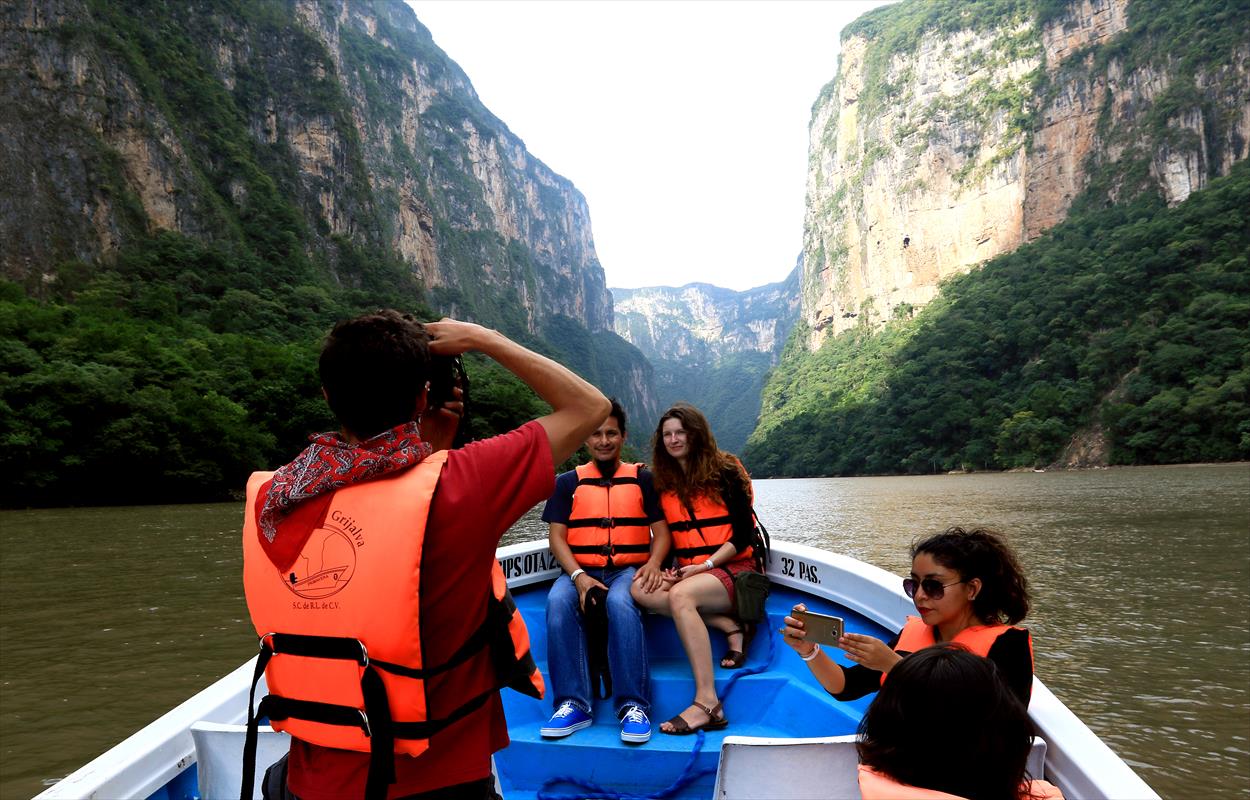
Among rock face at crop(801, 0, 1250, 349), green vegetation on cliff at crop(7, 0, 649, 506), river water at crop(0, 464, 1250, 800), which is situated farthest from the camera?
rock face at crop(801, 0, 1250, 349)

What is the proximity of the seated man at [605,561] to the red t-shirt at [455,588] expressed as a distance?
147 cm

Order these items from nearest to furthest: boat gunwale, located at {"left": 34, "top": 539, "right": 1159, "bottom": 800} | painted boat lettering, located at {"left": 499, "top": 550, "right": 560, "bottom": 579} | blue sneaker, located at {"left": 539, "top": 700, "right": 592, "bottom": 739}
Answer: boat gunwale, located at {"left": 34, "top": 539, "right": 1159, "bottom": 800}
blue sneaker, located at {"left": 539, "top": 700, "right": 592, "bottom": 739}
painted boat lettering, located at {"left": 499, "top": 550, "right": 560, "bottom": 579}

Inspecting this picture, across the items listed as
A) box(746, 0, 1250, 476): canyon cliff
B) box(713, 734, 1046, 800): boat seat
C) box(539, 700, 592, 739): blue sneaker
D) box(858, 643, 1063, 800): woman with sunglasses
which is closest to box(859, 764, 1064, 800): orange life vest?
box(858, 643, 1063, 800): woman with sunglasses

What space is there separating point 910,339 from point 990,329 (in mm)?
14321

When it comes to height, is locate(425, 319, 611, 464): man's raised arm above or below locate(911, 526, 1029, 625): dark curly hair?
above

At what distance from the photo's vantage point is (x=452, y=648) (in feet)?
3.41

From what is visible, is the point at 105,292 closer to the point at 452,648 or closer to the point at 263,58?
the point at 263,58

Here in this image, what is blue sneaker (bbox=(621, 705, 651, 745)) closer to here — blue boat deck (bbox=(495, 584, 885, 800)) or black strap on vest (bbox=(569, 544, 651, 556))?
blue boat deck (bbox=(495, 584, 885, 800))

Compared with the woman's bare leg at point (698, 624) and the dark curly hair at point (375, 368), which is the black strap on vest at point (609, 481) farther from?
the dark curly hair at point (375, 368)

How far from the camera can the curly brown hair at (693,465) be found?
9.75 ft

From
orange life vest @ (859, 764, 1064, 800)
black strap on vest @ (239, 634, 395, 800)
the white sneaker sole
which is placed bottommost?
the white sneaker sole

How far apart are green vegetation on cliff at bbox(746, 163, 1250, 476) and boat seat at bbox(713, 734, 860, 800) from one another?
35119mm

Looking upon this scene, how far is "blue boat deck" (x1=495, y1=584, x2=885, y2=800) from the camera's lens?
224 cm

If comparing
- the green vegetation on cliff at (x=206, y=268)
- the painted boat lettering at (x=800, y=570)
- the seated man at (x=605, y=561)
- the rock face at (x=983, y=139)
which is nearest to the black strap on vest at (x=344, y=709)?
the green vegetation on cliff at (x=206, y=268)
